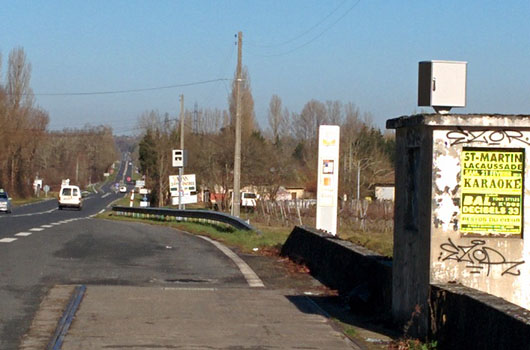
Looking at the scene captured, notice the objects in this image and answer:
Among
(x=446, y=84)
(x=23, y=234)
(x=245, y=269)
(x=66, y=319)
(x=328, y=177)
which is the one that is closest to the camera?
(x=446, y=84)

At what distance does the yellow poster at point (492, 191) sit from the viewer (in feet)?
25.8

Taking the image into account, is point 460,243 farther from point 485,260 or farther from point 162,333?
point 162,333

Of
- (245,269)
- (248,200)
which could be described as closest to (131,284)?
(245,269)

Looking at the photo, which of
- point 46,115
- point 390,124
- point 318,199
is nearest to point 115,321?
point 390,124

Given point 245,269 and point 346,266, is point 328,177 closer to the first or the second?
point 245,269

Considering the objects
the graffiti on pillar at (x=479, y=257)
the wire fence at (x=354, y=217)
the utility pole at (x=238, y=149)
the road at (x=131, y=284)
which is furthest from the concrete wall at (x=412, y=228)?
the wire fence at (x=354, y=217)

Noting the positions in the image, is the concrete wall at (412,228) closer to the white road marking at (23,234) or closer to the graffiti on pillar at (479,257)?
the graffiti on pillar at (479,257)

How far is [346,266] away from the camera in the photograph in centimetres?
1218

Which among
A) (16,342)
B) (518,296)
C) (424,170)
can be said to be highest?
(424,170)

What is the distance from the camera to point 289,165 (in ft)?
229

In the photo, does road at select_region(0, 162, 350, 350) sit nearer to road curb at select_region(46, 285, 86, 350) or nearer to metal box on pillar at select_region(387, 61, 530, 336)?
road curb at select_region(46, 285, 86, 350)

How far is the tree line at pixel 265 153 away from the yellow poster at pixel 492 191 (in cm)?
3847

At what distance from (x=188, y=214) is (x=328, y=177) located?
16621mm

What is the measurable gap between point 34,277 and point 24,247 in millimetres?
5632
